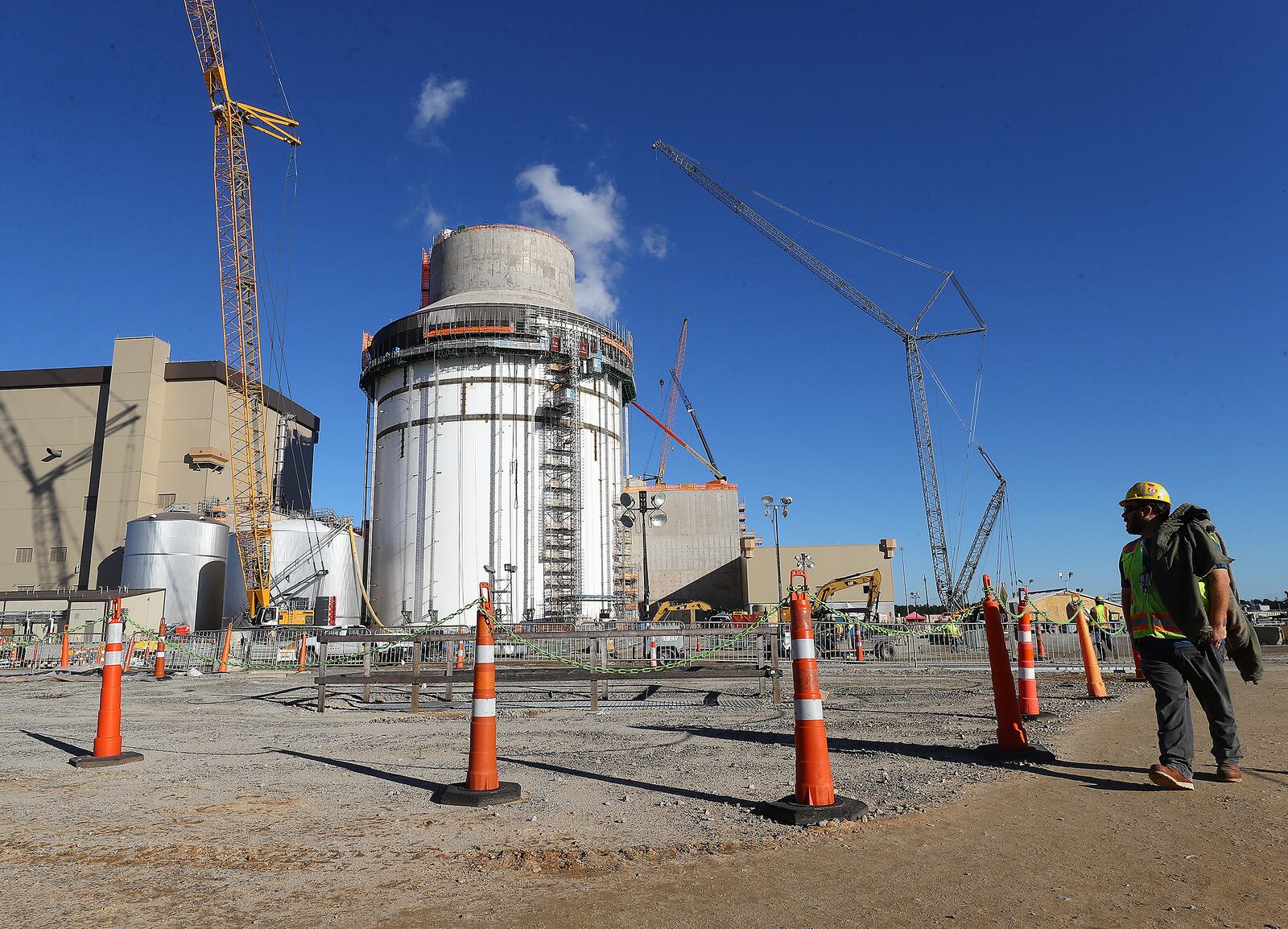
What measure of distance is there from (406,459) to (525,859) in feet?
152

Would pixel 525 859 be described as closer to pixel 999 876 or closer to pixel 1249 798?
pixel 999 876

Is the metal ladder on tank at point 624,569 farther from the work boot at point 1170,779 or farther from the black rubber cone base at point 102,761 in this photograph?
the work boot at point 1170,779

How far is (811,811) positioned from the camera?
4.60 m

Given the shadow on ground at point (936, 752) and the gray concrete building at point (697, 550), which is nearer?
the shadow on ground at point (936, 752)

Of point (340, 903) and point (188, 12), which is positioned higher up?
point (188, 12)

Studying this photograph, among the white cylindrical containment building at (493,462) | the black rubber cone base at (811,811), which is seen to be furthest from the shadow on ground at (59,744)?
the white cylindrical containment building at (493,462)

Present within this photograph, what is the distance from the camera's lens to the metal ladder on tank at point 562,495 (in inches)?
1869

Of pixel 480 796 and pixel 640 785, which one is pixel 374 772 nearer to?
pixel 480 796

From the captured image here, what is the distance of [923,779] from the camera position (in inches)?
228

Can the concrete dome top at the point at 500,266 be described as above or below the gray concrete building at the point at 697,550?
above

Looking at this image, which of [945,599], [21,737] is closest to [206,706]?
[21,737]

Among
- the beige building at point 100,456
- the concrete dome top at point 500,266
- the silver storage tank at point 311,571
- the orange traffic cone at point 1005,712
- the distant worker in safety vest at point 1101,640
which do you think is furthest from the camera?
the beige building at point 100,456

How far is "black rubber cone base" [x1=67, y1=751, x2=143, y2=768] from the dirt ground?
0.49 feet

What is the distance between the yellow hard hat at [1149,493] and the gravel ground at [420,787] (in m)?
2.25
